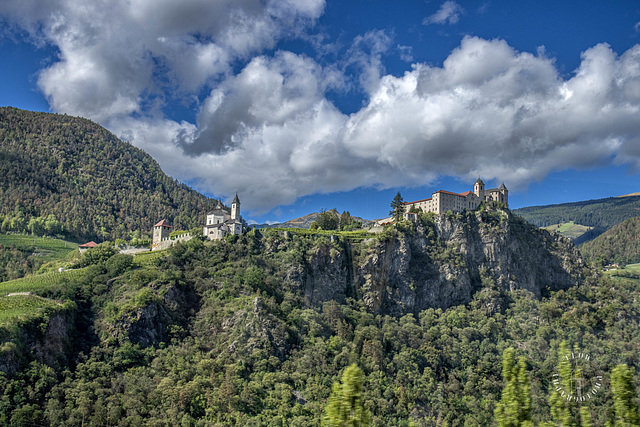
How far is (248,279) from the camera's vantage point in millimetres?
69688

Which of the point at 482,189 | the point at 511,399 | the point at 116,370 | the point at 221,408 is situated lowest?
the point at 221,408

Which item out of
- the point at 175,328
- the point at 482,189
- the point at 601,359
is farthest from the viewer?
the point at 482,189

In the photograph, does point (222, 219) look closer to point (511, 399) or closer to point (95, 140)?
point (511, 399)

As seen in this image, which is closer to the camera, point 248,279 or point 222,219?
point 248,279

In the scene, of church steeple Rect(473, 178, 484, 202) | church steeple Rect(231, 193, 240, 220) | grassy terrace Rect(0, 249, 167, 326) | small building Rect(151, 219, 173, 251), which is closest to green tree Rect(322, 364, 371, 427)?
grassy terrace Rect(0, 249, 167, 326)

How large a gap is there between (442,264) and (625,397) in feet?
251

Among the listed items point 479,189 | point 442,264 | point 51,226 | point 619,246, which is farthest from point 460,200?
point 619,246

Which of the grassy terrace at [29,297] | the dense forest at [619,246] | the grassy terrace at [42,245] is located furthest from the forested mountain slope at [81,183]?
the dense forest at [619,246]

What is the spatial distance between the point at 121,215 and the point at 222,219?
72.3m

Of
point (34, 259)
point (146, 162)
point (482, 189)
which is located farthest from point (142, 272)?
point (146, 162)

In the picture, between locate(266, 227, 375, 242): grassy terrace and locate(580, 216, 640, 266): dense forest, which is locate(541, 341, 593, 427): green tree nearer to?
locate(266, 227, 375, 242): grassy terrace

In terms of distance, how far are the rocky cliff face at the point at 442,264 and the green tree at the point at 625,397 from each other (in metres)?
61.4

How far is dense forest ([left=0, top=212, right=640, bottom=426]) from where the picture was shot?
50375 mm

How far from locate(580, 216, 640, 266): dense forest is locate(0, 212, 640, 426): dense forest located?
9354 cm
